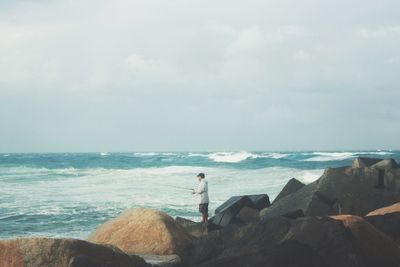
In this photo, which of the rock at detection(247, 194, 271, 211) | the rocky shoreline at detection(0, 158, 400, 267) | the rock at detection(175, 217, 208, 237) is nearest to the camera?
the rocky shoreline at detection(0, 158, 400, 267)

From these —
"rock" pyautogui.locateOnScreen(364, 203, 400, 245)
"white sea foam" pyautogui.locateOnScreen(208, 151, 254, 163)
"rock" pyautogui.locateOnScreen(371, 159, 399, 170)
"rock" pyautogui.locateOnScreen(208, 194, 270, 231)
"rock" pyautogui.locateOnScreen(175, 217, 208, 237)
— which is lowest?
"rock" pyautogui.locateOnScreen(175, 217, 208, 237)

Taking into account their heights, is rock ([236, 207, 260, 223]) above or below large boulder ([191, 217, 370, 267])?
below

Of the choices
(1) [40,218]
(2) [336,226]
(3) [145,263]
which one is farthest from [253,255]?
(1) [40,218]

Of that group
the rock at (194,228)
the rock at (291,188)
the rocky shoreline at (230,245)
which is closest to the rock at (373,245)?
the rocky shoreline at (230,245)

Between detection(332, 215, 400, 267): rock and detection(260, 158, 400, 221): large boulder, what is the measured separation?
11.8ft

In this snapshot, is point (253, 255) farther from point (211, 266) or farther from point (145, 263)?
point (145, 263)

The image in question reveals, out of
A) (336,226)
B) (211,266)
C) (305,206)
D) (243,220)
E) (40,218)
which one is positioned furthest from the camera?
(40,218)

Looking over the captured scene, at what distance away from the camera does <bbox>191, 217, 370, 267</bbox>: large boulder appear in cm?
502

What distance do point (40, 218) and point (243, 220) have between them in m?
6.31

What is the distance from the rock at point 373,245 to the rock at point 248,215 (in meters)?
4.93

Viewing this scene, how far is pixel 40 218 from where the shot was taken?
48.4 feet

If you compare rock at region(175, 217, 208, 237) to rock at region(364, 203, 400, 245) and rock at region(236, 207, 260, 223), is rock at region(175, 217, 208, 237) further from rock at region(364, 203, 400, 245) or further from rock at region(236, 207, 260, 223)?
rock at region(364, 203, 400, 245)

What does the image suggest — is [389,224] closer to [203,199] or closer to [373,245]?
[373,245]

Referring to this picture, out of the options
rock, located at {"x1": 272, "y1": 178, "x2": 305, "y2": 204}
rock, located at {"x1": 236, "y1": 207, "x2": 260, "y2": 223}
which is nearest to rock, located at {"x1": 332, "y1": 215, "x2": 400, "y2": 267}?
rock, located at {"x1": 236, "y1": 207, "x2": 260, "y2": 223}
